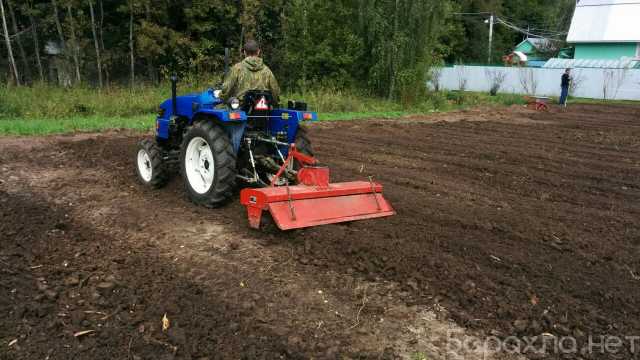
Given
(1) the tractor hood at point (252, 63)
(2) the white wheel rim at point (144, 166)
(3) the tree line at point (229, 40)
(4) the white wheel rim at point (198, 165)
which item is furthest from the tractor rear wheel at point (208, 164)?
(3) the tree line at point (229, 40)

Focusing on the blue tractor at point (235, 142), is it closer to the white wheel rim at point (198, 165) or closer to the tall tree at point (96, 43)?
the white wheel rim at point (198, 165)

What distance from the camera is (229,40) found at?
68.1 feet

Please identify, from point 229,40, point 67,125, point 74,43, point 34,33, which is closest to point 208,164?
point 67,125

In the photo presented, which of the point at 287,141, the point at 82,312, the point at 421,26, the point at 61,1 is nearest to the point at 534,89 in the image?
the point at 421,26

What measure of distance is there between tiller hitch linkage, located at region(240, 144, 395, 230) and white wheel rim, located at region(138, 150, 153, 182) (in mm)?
2113

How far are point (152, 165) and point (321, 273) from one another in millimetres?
3114

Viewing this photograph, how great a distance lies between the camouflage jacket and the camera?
5.31 metres

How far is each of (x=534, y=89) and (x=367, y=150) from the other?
949 inches

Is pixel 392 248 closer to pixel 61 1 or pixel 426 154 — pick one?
pixel 426 154

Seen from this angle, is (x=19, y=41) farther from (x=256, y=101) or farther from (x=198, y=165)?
(x=256, y=101)

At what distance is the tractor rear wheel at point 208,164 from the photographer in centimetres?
514

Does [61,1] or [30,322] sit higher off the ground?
[61,1]

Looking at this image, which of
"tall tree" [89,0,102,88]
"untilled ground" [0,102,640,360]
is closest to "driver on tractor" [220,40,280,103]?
"untilled ground" [0,102,640,360]

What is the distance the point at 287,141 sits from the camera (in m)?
5.66
